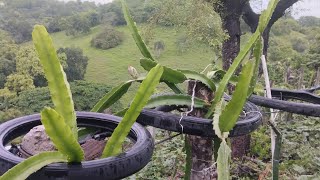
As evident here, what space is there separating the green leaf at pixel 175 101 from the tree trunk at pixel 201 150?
36mm

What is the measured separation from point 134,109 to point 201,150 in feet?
1.08

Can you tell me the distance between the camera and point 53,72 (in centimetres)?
71

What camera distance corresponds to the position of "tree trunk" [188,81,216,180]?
38.9 inches

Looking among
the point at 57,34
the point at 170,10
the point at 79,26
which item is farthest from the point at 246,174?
the point at 57,34

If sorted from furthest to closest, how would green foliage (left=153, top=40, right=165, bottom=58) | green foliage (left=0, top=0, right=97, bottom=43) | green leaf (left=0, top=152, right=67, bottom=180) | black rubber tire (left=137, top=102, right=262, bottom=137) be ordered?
green foliage (left=0, top=0, right=97, bottom=43) < green foliage (left=153, top=40, right=165, bottom=58) < black rubber tire (left=137, top=102, right=262, bottom=137) < green leaf (left=0, top=152, right=67, bottom=180)

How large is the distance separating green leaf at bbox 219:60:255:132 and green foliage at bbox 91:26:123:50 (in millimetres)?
27082

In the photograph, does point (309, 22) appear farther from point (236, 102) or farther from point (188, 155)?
point (236, 102)

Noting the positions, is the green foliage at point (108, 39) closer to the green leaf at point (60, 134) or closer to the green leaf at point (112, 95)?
the green leaf at point (112, 95)

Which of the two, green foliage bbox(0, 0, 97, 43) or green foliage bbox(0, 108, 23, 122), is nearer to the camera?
Result: green foliage bbox(0, 108, 23, 122)

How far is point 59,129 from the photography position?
63cm

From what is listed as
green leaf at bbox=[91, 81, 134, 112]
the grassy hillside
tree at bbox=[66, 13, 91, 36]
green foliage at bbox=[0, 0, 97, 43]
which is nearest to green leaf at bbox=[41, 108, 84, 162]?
green leaf at bbox=[91, 81, 134, 112]

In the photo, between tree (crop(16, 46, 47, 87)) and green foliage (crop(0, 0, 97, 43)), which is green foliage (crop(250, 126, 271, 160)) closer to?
tree (crop(16, 46, 47, 87))

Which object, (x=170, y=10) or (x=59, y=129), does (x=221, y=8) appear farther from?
(x=59, y=129)

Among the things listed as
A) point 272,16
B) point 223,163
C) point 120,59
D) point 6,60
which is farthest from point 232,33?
point 120,59
